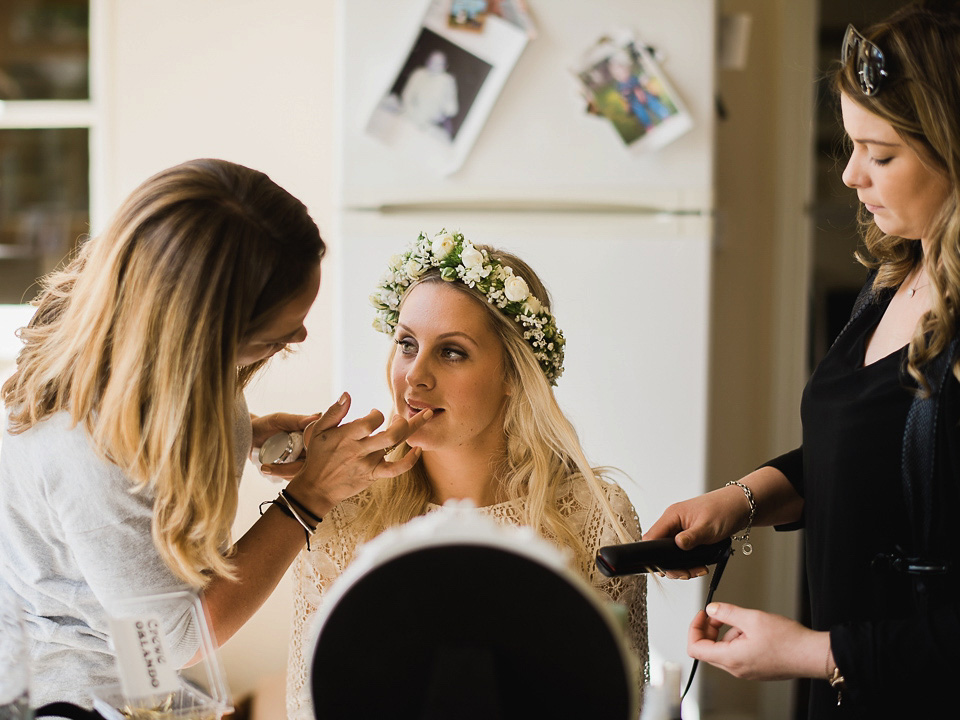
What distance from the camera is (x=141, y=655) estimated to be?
30.7 inches

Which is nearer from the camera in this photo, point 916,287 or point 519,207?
point 916,287

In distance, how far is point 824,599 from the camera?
3.60ft

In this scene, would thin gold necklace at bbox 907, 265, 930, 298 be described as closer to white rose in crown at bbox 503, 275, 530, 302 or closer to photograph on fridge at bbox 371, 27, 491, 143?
white rose in crown at bbox 503, 275, 530, 302

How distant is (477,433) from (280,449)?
34cm

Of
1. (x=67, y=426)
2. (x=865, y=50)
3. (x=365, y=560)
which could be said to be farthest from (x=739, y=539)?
(x=67, y=426)

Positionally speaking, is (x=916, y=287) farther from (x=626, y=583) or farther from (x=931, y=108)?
(x=626, y=583)

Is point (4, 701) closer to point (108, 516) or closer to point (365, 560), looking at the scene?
point (108, 516)

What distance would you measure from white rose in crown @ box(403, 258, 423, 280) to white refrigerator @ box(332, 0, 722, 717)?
53 centimetres

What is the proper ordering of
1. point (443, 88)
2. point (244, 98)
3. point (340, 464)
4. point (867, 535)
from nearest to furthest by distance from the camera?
point (867, 535), point (340, 464), point (443, 88), point (244, 98)

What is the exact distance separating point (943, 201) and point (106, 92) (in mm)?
2374

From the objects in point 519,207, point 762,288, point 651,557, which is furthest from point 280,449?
point 762,288

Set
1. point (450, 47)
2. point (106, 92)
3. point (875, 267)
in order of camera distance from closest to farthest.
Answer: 1. point (875, 267)
2. point (450, 47)
3. point (106, 92)

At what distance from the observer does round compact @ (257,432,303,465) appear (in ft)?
4.18

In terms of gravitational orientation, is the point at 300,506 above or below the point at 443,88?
below
